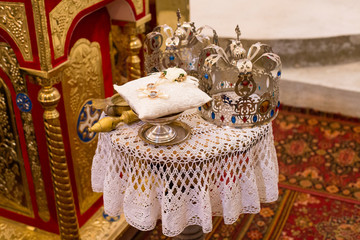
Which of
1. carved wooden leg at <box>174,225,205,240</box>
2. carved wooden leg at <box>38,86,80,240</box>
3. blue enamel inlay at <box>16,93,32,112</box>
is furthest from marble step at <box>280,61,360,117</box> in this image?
blue enamel inlay at <box>16,93,32,112</box>

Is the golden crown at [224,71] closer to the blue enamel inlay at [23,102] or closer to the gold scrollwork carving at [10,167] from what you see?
the blue enamel inlay at [23,102]

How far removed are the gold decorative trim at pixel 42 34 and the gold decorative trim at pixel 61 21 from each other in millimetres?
41

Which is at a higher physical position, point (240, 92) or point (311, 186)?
point (240, 92)

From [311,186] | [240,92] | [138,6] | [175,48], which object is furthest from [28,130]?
[311,186]

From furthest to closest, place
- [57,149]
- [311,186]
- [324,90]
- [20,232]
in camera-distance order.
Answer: [324,90], [311,186], [20,232], [57,149]

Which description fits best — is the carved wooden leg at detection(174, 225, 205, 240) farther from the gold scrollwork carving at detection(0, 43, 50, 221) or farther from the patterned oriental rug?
the gold scrollwork carving at detection(0, 43, 50, 221)

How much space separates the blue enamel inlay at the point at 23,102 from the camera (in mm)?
2178

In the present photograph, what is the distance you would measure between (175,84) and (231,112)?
9.7 inches

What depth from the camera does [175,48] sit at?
7.18ft

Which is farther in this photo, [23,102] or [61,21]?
[23,102]

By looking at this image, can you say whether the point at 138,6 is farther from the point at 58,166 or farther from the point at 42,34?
the point at 58,166

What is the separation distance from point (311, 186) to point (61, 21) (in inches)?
70.1

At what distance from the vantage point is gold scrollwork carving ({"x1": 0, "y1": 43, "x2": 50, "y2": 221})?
2115 mm

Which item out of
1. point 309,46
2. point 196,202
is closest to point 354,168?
point 309,46
